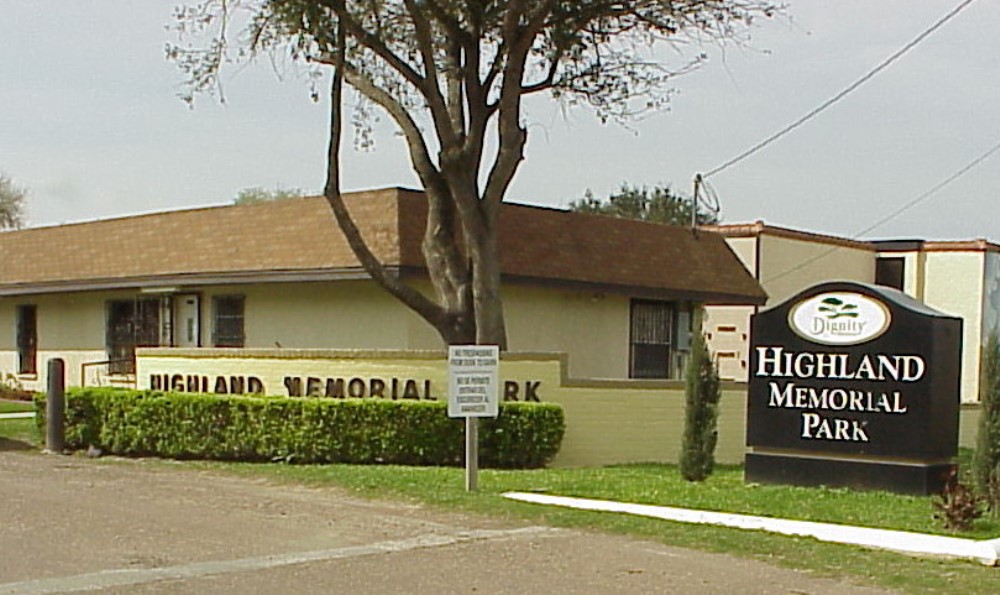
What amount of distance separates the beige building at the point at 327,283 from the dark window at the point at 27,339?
62 cm

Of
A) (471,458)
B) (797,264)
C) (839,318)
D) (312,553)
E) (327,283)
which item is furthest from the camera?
(797,264)

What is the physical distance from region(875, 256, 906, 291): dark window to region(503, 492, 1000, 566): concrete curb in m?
26.1

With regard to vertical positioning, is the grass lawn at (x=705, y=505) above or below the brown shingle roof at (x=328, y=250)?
below

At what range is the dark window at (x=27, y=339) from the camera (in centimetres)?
3228

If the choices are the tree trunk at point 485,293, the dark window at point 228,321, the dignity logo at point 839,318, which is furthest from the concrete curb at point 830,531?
the dark window at point 228,321

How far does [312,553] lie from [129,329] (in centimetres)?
1915

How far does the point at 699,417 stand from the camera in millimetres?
16156

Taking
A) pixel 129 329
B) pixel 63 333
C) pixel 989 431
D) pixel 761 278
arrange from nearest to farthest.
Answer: pixel 989 431, pixel 129 329, pixel 63 333, pixel 761 278

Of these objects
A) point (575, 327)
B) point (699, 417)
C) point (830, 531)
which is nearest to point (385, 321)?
point (575, 327)

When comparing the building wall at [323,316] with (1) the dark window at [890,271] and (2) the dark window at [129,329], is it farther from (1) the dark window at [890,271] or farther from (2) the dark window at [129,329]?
(1) the dark window at [890,271]

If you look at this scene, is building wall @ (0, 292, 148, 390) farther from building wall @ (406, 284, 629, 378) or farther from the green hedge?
the green hedge

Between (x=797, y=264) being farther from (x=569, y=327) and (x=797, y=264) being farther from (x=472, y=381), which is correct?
(x=472, y=381)

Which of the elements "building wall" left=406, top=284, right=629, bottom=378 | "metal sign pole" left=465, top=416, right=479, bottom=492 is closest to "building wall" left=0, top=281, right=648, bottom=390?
"building wall" left=406, top=284, right=629, bottom=378

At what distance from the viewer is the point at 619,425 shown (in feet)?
66.1
